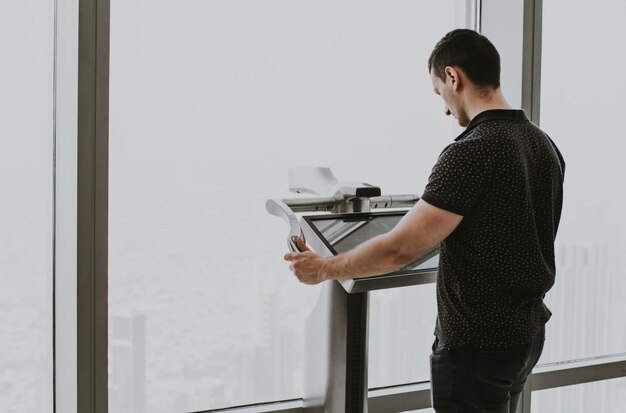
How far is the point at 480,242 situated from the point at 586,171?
1.44 meters

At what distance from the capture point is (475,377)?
1.82 m

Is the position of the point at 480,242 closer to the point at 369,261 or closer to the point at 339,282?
the point at 369,261

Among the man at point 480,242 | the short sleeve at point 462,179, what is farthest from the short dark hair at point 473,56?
the short sleeve at point 462,179

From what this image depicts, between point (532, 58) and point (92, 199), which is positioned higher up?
point (532, 58)

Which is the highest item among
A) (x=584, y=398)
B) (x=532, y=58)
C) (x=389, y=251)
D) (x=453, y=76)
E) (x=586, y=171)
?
(x=532, y=58)

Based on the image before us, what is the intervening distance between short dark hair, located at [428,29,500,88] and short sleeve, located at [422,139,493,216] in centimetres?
23

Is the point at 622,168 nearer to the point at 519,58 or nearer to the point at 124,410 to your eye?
the point at 519,58

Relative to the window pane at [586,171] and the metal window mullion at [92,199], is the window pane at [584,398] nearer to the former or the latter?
the window pane at [586,171]

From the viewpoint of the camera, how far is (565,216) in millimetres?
2916

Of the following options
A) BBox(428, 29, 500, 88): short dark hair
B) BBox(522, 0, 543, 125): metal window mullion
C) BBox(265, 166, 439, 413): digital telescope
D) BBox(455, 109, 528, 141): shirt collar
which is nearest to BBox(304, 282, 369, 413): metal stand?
BBox(265, 166, 439, 413): digital telescope
